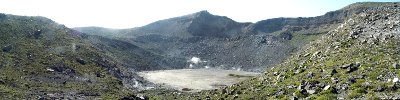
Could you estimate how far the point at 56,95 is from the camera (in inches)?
2682

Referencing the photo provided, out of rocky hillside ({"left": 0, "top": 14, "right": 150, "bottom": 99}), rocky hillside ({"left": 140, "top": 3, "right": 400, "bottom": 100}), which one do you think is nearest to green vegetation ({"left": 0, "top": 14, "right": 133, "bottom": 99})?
rocky hillside ({"left": 0, "top": 14, "right": 150, "bottom": 99})

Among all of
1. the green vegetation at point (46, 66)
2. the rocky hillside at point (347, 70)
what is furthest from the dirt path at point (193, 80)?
the rocky hillside at point (347, 70)

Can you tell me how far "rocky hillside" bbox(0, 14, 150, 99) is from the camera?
236 feet

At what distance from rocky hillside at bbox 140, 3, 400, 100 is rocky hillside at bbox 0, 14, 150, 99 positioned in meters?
31.3

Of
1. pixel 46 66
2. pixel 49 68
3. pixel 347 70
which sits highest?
pixel 347 70

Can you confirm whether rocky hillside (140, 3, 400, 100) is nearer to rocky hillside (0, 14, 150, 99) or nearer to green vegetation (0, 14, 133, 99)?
rocky hillside (0, 14, 150, 99)

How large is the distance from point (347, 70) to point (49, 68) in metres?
71.4

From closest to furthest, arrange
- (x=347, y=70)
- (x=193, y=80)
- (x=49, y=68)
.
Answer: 1. (x=347, y=70)
2. (x=49, y=68)
3. (x=193, y=80)

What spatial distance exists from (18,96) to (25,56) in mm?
37174

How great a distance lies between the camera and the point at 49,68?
92500 mm

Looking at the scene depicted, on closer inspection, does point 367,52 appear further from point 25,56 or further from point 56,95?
point 25,56

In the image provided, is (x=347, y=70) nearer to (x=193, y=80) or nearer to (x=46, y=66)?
(x=46, y=66)

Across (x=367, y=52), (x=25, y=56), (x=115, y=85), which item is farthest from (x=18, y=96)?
(x=367, y=52)

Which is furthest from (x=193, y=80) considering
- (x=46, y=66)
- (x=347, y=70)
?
(x=347, y=70)
